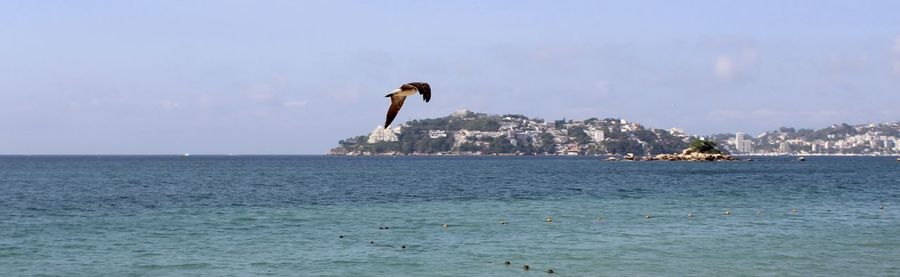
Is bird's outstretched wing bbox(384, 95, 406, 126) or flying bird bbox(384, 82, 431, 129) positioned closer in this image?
flying bird bbox(384, 82, 431, 129)

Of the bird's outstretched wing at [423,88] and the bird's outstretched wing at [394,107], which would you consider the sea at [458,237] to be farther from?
the bird's outstretched wing at [423,88]

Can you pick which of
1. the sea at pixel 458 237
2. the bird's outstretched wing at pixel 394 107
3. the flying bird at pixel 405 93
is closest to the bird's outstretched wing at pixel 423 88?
the flying bird at pixel 405 93

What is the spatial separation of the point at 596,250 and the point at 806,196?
39609mm

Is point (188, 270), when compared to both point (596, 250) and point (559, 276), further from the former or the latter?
point (596, 250)

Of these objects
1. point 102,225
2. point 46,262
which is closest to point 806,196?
point 102,225

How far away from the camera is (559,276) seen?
26.2 metres

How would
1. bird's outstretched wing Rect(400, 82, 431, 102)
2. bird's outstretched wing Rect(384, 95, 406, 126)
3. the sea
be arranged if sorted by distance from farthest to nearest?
the sea, bird's outstretched wing Rect(384, 95, 406, 126), bird's outstretched wing Rect(400, 82, 431, 102)

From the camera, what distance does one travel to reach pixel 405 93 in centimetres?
1154

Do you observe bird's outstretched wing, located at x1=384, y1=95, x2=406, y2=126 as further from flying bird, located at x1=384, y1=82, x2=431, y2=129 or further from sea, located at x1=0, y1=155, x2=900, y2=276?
sea, located at x1=0, y1=155, x2=900, y2=276

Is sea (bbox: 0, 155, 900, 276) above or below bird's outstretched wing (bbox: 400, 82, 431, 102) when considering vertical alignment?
below

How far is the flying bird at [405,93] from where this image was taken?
37.0ft

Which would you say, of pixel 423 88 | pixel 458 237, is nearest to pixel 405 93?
pixel 423 88

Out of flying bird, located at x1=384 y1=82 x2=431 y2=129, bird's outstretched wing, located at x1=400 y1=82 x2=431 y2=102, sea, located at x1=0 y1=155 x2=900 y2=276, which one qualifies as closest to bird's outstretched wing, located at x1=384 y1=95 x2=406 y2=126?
flying bird, located at x1=384 y1=82 x2=431 y2=129

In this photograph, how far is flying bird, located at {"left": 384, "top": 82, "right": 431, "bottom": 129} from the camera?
11277mm
